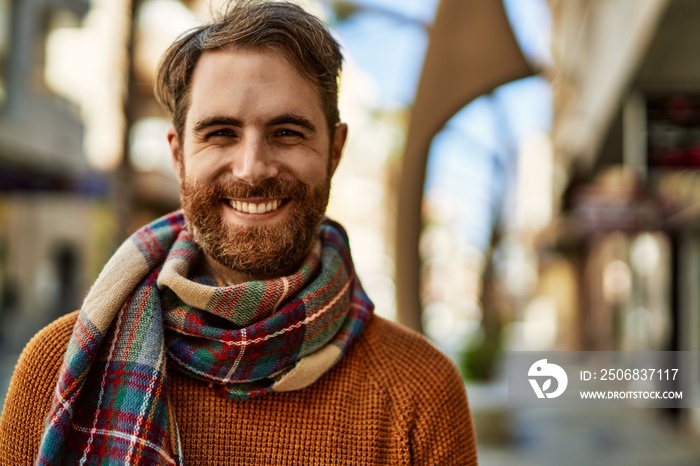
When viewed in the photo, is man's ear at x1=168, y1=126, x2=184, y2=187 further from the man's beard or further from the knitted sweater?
the knitted sweater

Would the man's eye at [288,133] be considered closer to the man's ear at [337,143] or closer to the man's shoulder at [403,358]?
the man's ear at [337,143]

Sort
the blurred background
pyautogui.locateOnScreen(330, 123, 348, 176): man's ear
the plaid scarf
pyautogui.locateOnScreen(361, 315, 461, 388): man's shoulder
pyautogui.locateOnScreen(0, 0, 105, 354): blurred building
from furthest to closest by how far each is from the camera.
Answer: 1. pyautogui.locateOnScreen(0, 0, 105, 354): blurred building
2. the blurred background
3. pyautogui.locateOnScreen(330, 123, 348, 176): man's ear
4. pyautogui.locateOnScreen(361, 315, 461, 388): man's shoulder
5. the plaid scarf

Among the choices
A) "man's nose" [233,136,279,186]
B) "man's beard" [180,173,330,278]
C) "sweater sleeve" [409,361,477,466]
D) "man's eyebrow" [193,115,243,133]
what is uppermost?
"man's eyebrow" [193,115,243,133]

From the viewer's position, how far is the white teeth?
1846 millimetres

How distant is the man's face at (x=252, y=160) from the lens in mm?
1814

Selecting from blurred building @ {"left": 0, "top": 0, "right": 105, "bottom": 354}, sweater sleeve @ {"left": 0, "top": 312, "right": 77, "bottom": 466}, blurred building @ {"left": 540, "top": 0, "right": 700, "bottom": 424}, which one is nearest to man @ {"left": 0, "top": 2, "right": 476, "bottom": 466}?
sweater sleeve @ {"left": 0, "top": 312, "right": 77, "bottom": 466}

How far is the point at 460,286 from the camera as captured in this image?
5756cm

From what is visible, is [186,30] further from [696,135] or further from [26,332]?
[26,332]

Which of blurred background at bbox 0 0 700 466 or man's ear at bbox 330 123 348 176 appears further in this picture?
blurred background at bbox 0 0 700 466

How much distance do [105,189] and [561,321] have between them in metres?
20.7

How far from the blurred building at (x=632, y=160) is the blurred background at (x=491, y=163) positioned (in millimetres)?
38

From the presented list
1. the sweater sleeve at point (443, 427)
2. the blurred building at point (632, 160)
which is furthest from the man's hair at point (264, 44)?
the blurred building at point (632, 160)

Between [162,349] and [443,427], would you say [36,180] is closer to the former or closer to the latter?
[162,349]

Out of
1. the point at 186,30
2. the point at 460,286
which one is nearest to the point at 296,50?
the point at 186,30
